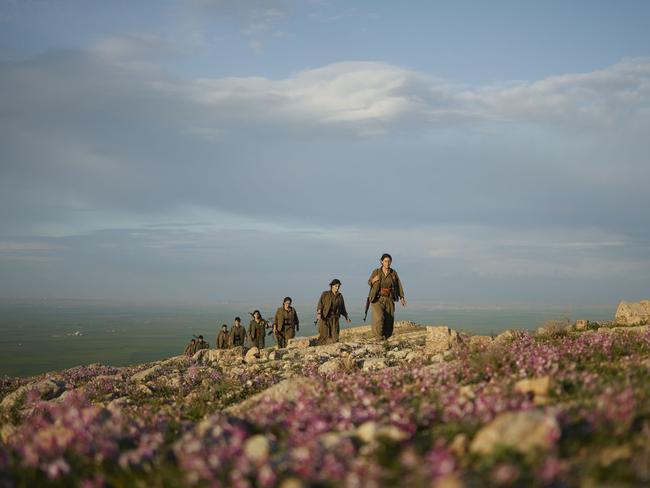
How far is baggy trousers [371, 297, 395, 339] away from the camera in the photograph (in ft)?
65.0

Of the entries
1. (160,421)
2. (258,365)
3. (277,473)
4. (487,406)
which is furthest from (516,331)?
(277,473)

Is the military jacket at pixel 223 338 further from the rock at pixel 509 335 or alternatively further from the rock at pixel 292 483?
the rock at pixel 292 483

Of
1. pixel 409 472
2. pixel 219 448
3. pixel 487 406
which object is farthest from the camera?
pixel 487 406

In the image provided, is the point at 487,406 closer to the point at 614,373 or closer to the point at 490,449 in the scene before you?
the point at 490,449

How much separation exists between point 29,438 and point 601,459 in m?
5.19

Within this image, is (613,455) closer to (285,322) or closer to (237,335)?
(285,322)

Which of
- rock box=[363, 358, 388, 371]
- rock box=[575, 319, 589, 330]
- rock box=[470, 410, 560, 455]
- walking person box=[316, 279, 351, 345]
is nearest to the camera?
rock box=[470, 410, 560, 455]

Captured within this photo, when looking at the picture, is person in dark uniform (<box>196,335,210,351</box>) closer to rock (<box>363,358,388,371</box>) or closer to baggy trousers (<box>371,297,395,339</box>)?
baggy trousers (<box>371,297,395,339</box>)

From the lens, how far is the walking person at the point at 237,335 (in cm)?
2997

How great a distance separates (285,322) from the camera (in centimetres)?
2625

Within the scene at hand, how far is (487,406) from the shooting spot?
4.97 meters

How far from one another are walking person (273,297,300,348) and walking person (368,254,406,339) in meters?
7.18

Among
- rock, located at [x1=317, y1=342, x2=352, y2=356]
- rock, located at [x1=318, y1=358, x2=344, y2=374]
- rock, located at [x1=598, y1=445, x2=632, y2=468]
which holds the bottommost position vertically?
rock, located at [x1=317, y1=342, x2=352, y2=356]

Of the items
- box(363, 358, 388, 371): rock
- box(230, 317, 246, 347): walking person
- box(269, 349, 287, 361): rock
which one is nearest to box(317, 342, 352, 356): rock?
box(269, 349, 287, 361): rock
